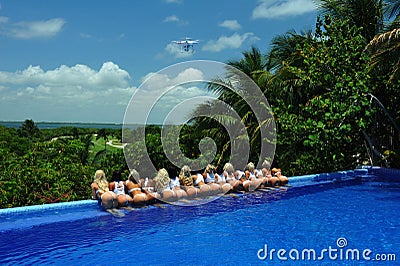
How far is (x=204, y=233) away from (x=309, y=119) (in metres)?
6.44

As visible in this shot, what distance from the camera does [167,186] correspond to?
938 centimetres

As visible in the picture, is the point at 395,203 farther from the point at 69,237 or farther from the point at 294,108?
the point at 69,237

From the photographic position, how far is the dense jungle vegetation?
9781 millimetres

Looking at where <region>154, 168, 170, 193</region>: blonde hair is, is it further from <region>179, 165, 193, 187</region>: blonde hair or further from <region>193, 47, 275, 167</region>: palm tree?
<region>193, 47, 275, 167</region>: palm tree

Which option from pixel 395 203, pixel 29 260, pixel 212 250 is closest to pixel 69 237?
pixel 29 260

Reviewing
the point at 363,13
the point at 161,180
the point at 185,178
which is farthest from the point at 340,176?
the point at 161,180

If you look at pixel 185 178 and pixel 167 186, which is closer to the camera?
pixel 167 186

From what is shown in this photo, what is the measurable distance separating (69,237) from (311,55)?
9446 mm

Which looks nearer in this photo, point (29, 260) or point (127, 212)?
point (29, 260)

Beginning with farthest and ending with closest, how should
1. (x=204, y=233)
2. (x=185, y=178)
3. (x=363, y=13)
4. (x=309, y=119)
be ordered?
(x=363, y=13)
(x=309, y=119)
(x=185, y=178)
(x=204, y=233)

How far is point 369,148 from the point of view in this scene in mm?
15305

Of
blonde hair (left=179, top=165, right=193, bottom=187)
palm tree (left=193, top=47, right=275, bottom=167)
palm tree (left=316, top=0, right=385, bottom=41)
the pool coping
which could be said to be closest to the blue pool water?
blonde hair (left=179, top=165, right=193, bottom=187)

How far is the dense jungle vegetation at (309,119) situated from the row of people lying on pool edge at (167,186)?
116 centimetres

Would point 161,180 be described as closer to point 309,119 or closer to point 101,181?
point 101,181
